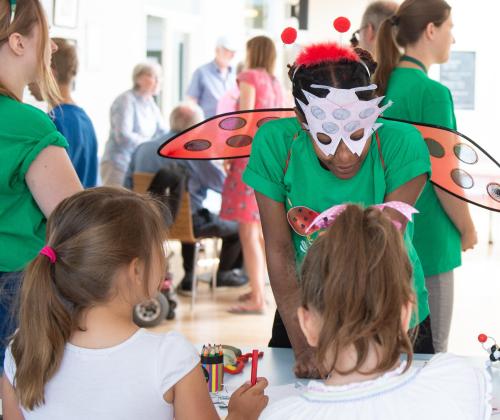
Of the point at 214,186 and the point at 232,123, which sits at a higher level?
the point at 232,123

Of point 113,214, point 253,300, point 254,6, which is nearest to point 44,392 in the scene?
point 113,214

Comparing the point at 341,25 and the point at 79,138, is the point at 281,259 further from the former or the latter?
the point at 79,138

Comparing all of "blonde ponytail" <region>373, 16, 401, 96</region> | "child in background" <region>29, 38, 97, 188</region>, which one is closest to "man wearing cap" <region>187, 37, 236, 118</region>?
"child in background" <region>29, 38, 97, 188</region>

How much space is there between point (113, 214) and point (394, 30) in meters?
1.41

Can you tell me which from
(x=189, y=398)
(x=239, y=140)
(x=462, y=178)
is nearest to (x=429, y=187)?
(x=462, y=178)

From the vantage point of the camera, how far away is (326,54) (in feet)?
6.01

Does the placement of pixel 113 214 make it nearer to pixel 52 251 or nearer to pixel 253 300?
pixel 52 251

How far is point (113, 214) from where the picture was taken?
1521 millimetres

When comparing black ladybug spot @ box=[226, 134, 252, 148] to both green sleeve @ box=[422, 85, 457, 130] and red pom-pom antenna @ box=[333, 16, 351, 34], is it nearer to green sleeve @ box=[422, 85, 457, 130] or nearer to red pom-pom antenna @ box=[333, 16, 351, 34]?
red pom-pom antenna @ box=[333, 16, 351, 34]

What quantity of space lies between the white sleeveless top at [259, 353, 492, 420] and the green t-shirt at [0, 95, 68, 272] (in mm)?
834

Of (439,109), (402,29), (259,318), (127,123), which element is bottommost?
Result: (259,318)

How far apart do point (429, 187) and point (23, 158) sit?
118 centimetres

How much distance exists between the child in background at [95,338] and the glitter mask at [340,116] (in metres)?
0.46

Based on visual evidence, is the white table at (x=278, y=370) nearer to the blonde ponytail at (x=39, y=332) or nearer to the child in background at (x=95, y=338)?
the child in background at (x=95, y=338)
